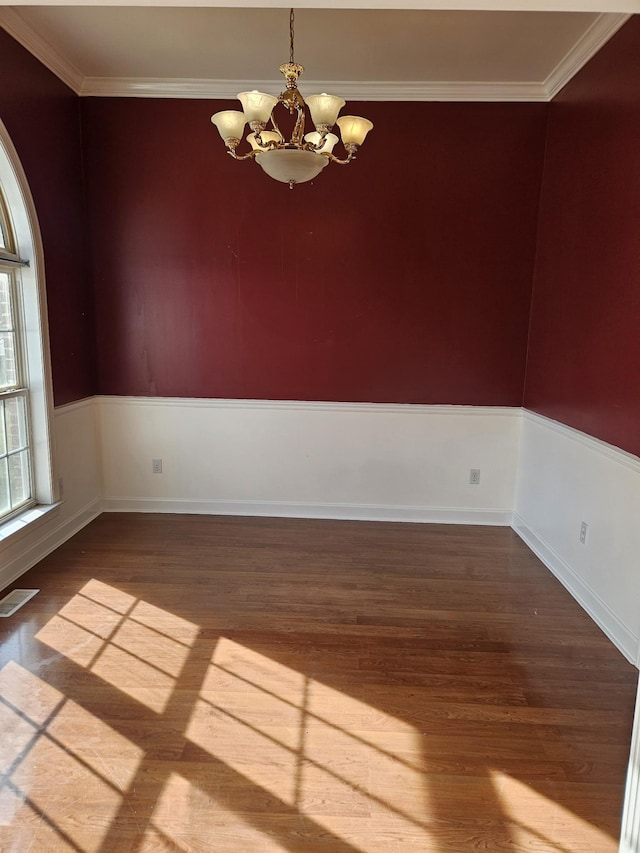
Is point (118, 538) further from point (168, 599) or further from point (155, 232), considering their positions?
point (155, 232)

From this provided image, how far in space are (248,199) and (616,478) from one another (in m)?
3.00

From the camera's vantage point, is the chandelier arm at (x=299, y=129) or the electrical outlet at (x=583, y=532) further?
the electrical outlet at (x=583, y=532)

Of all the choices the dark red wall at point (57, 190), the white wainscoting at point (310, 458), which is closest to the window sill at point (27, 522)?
the dark red wall at point (57, 190)

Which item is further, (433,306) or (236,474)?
(236,474)

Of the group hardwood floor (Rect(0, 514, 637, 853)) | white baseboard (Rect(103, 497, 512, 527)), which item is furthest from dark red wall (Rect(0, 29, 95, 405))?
hardwood floor (Rect(0, 514, 637, 853))

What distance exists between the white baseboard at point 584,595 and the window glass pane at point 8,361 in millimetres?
3498

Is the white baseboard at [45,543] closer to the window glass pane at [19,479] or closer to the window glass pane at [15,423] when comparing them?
the window glass pane at [19,479]

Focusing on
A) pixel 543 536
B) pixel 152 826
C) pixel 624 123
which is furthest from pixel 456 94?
pixel 152 826

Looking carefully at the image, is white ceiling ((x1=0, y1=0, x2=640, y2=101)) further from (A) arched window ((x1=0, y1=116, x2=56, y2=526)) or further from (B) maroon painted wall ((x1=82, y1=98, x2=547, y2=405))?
(A) arched window ((x1=0, y1=116, x2=56, y2=526))

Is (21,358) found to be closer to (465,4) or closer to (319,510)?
(319,510)

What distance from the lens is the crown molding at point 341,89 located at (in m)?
3.62

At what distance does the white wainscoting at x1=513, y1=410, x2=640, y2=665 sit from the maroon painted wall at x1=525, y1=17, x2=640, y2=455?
136mm

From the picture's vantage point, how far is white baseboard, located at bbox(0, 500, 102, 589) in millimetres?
3070

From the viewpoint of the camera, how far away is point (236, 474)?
4.18 meters
